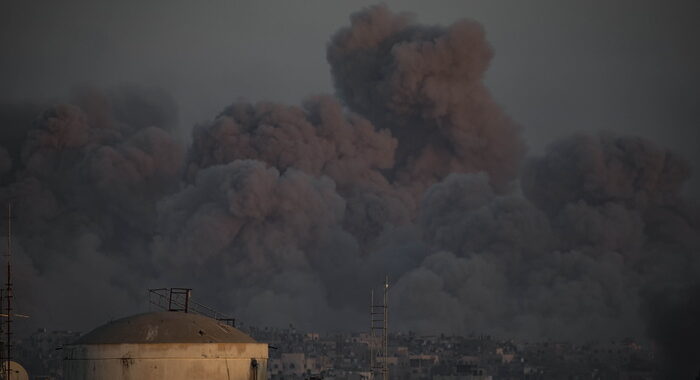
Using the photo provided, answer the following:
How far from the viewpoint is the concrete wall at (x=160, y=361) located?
43.2 m

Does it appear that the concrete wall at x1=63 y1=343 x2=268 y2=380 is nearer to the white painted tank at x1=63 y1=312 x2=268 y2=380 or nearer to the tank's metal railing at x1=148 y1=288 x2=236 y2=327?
the white painted tank at x1=63 y1=312 x2=268 y2=380

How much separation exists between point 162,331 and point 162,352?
1.73ft

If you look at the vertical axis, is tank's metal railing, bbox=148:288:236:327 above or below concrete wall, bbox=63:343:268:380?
above

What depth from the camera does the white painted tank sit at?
43.2 m

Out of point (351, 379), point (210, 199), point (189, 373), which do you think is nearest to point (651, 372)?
point (351, 379)

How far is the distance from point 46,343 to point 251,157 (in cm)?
1592

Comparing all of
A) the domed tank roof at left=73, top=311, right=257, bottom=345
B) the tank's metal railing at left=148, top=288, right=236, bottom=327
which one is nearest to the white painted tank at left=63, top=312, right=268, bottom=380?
the domed tank roof at left=73, top=311, right=257, bottom=345

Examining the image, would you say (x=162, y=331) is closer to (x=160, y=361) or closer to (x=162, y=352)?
(x=162, y=352)

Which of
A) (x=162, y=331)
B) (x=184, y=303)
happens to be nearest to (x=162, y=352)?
(x=162, y=331)

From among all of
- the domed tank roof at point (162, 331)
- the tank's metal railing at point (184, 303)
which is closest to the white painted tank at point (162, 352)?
the domed tank roof at point (162, 331)

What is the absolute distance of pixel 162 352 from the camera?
43188 millimetres

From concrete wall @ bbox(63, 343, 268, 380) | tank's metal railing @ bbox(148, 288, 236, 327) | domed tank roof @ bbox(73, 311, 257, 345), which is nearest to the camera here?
concrete wall @ bbox(63, 343, 268, 380)

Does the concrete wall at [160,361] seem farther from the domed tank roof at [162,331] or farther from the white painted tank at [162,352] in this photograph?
the domed tank roof at [162,331]

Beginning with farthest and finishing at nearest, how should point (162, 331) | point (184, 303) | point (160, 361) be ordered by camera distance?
1. point (184, 303)
2. point (162, 331)
3. point (160, 361)
